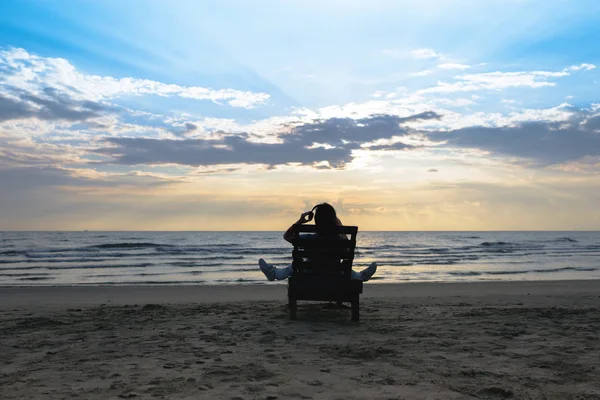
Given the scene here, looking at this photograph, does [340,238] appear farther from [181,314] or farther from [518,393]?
[518,393]

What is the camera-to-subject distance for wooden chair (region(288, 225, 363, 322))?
6820 millimetres

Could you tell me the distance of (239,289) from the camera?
13719mm

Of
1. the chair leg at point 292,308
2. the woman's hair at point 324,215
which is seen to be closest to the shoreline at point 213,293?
the chair leg at point 292,308

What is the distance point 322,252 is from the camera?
6.88m

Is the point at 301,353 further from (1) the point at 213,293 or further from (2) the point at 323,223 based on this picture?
(1) the point at 213,293

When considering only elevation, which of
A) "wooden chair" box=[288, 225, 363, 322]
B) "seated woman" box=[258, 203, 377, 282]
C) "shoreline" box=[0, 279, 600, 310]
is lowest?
"shoreline" box=[0, 279, 600, 310]

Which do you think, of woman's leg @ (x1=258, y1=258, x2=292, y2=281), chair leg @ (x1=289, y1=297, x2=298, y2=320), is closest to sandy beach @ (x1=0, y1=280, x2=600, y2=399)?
chair leg @ (x1=289, y1=297, x2=298, y2=320)

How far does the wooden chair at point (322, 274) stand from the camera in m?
6.82

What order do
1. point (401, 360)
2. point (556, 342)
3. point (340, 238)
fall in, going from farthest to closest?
point (340, 238), point (556, 342), point (401, 360)

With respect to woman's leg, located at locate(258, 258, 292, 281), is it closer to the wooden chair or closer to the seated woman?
the seated woman

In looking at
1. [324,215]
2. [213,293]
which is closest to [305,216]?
[324,215]

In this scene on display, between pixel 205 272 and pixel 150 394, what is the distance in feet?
60.2

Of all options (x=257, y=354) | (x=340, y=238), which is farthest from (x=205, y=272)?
(x=257, y=354)

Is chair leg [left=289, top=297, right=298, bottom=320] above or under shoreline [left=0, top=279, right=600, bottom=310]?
above
